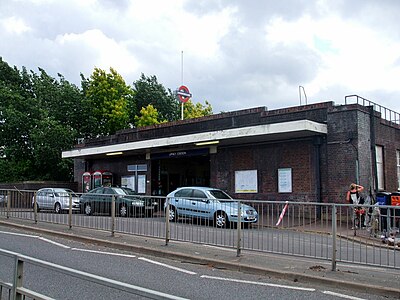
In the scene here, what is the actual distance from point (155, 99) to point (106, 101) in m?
8.43

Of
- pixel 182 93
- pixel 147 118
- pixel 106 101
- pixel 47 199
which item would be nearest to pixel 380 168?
pixel 47 199

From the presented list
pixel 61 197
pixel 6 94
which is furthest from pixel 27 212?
pixel 6 94

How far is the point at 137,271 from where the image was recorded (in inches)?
331

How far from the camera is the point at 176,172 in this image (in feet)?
98.3

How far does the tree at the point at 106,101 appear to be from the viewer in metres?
42.3

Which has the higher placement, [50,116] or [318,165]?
[50,116]

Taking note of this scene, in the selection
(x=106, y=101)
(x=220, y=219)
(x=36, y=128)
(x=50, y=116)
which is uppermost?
(x=106, y=101)

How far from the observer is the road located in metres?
6.71

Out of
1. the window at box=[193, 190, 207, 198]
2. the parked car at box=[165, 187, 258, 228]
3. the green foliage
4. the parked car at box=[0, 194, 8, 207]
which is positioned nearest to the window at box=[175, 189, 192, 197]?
the window at box=[193, 190, 207, 198]

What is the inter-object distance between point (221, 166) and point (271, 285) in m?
17.3

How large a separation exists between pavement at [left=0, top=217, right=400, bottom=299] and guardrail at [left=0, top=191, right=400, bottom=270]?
0.77 ft

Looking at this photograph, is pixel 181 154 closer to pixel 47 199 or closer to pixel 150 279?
pixel 47 199

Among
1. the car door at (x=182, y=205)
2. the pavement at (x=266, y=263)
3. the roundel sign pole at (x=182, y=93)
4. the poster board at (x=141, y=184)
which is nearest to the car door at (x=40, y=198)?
the pavement at (x=266, y=263)

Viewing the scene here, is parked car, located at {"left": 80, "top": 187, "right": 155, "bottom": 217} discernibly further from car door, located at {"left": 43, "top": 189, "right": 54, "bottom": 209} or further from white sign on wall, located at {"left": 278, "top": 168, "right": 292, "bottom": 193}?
white sign on wall, located at {"left": 278, "top": 168, "right": 292, "bottom": 193}
